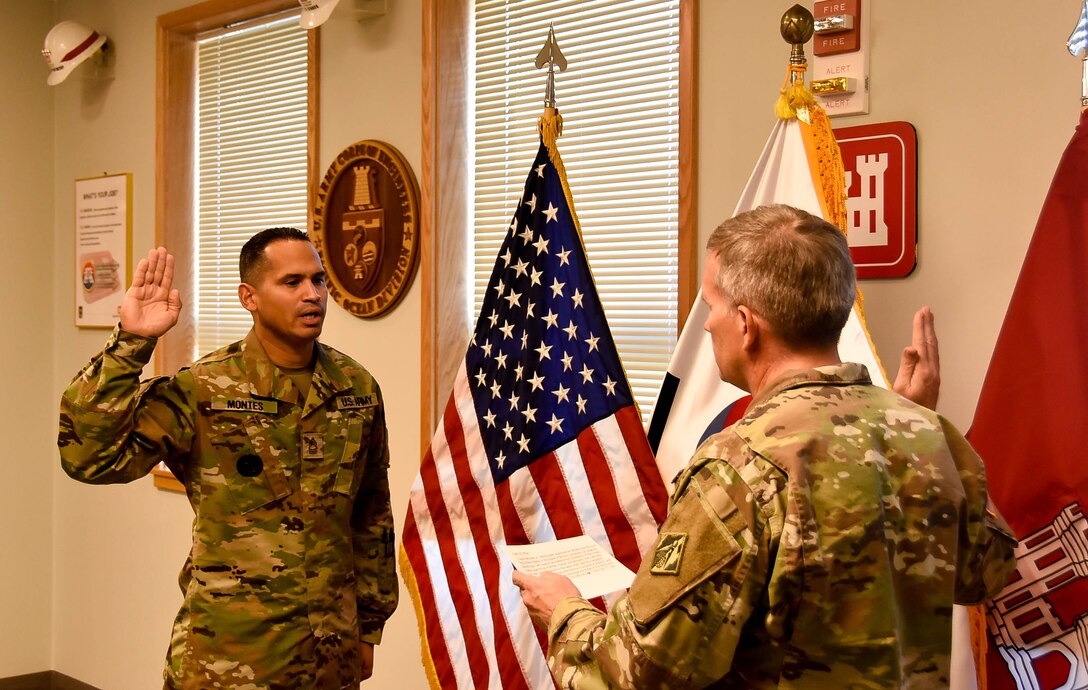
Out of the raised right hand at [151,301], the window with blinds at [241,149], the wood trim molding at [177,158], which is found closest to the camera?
the raised right hand at [151,301]

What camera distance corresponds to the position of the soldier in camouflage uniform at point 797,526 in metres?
1.21

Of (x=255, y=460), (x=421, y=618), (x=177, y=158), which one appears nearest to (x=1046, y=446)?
(x=421, y=618)

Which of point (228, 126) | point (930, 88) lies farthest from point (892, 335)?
point (228, 126)

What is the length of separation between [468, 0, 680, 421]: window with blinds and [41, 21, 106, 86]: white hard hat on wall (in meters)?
2.07

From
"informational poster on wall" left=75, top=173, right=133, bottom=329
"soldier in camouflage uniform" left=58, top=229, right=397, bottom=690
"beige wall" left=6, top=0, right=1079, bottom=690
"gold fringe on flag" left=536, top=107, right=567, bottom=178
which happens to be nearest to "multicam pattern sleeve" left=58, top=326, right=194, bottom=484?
"soldier in camouflage uniform" left=58, top=229, right=397, bottom=690

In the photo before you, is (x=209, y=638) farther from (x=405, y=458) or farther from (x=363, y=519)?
(x=405, y=458)

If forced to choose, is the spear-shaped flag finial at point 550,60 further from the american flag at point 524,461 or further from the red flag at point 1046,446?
the red flag at point 1046,446

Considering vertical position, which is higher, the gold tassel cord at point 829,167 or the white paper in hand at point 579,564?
the gold tassel cord at point 829,167

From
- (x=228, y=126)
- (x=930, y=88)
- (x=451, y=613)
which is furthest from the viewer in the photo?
(x=228, y=126)

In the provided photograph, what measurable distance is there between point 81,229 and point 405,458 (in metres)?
2.11

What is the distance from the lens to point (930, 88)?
216 cm

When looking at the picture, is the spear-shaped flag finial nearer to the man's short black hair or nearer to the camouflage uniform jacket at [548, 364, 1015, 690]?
the man's short black hair

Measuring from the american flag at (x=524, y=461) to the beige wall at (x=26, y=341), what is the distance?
2.76 metres

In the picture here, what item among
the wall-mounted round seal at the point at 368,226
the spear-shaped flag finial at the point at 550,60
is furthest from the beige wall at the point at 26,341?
the spear-shaped flag finial at the point at 550,60
